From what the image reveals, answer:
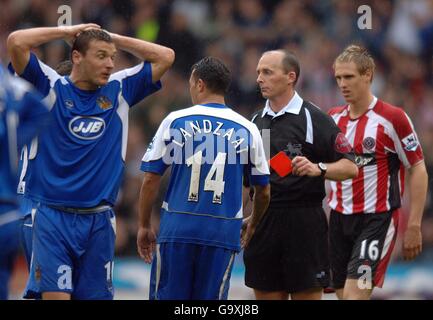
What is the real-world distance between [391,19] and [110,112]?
25.0 feet

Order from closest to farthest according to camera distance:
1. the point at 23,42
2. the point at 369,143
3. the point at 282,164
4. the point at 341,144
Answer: the point at 23,42 < the point at 282,164 < the point at 341,144 < the point at 369,143

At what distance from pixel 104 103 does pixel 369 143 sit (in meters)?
2.56

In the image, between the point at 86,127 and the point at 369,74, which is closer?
the point at 86,127

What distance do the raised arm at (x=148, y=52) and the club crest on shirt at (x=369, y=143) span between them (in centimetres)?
203

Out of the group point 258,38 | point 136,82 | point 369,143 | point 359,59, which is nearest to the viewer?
point 136,82

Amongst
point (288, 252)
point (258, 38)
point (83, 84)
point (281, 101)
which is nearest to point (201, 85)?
point (83, 84)

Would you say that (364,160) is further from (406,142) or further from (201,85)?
(201,85)

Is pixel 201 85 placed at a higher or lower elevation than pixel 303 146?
higher

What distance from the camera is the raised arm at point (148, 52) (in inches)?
326

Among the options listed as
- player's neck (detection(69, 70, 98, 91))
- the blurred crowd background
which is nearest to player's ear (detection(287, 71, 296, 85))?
player's neck (detection(69, 70, 98, 91))

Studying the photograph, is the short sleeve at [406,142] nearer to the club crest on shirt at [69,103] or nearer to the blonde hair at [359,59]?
the blonde hair at [359,59]

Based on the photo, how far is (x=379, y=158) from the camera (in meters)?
9.20

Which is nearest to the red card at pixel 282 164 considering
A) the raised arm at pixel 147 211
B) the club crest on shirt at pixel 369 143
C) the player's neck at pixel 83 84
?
the raised arm at pixel 147 211

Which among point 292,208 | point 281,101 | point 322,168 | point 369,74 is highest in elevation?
point 369,74
